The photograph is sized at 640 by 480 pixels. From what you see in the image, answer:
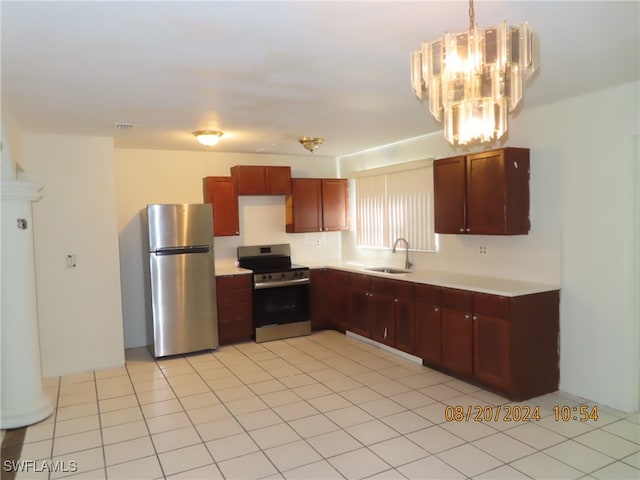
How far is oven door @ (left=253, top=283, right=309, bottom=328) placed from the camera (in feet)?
18.6

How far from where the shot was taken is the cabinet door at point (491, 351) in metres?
3.67

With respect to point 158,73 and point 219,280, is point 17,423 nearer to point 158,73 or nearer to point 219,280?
point 219,280

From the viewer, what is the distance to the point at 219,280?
551cm

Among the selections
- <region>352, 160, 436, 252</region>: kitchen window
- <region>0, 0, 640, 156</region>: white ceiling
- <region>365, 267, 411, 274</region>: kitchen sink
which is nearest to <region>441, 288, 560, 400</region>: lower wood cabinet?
<region>352, 160, 436, 252</region>: kitchen window

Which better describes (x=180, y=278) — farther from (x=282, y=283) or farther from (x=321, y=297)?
(x=321, y=297)

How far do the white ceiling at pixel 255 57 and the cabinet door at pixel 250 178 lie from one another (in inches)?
63.1

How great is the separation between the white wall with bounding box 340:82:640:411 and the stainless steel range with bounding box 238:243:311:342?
→ 2585mm

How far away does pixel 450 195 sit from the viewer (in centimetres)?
446

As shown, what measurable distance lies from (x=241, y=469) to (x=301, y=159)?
182 inches

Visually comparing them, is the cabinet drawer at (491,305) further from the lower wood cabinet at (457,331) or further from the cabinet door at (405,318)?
the cabinet door at (405,318)

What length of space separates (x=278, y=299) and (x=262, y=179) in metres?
1.58

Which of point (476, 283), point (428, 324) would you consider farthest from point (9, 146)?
point (476, 283)

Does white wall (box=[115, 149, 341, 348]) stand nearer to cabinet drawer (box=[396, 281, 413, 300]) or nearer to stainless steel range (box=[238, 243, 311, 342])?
stainless steel range (box=[238, 243, 311, 342])

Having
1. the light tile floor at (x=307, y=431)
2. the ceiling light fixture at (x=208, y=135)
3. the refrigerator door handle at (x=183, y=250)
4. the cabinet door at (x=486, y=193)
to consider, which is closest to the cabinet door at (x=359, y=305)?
the light tile floor at (x=307, y=431)
